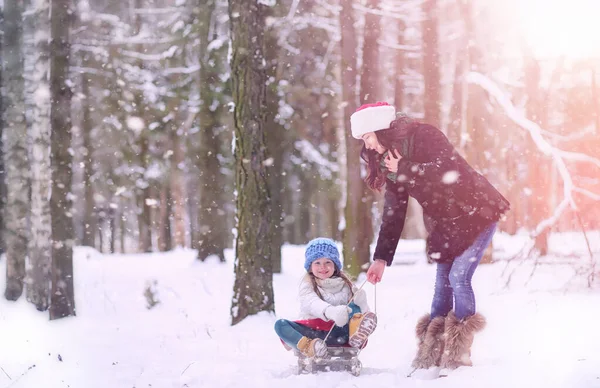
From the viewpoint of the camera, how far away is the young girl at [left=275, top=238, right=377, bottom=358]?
5.04 metres

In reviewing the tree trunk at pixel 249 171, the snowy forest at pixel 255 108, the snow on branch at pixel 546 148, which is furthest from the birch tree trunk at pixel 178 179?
the snow on branch at pixel 546 148

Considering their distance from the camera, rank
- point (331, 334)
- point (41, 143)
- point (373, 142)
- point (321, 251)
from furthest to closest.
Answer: point (41, 143)
point (331, 334)
point (321, 251)
point (373, 142)

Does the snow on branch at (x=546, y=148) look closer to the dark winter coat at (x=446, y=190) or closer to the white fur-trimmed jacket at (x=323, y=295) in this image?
the dark winter coat at (x=446, y=190)

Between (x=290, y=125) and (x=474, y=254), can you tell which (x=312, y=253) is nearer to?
(x=474, y=254)

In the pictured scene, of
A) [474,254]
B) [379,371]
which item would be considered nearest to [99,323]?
[379,371]

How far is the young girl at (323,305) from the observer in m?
5.04

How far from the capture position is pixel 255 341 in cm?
687

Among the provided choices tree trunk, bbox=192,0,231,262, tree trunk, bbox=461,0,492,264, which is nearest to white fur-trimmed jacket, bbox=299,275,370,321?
tree trunk, bbox=461,0,492,264

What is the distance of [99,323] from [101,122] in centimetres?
1204

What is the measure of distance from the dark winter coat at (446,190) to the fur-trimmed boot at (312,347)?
1.16m

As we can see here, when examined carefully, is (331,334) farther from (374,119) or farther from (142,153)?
(142,153)

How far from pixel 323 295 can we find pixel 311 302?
16 centimetres

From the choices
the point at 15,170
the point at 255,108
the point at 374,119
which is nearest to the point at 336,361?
the point at 374,119

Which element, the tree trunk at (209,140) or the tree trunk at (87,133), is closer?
the tree trunk at (209,140)
